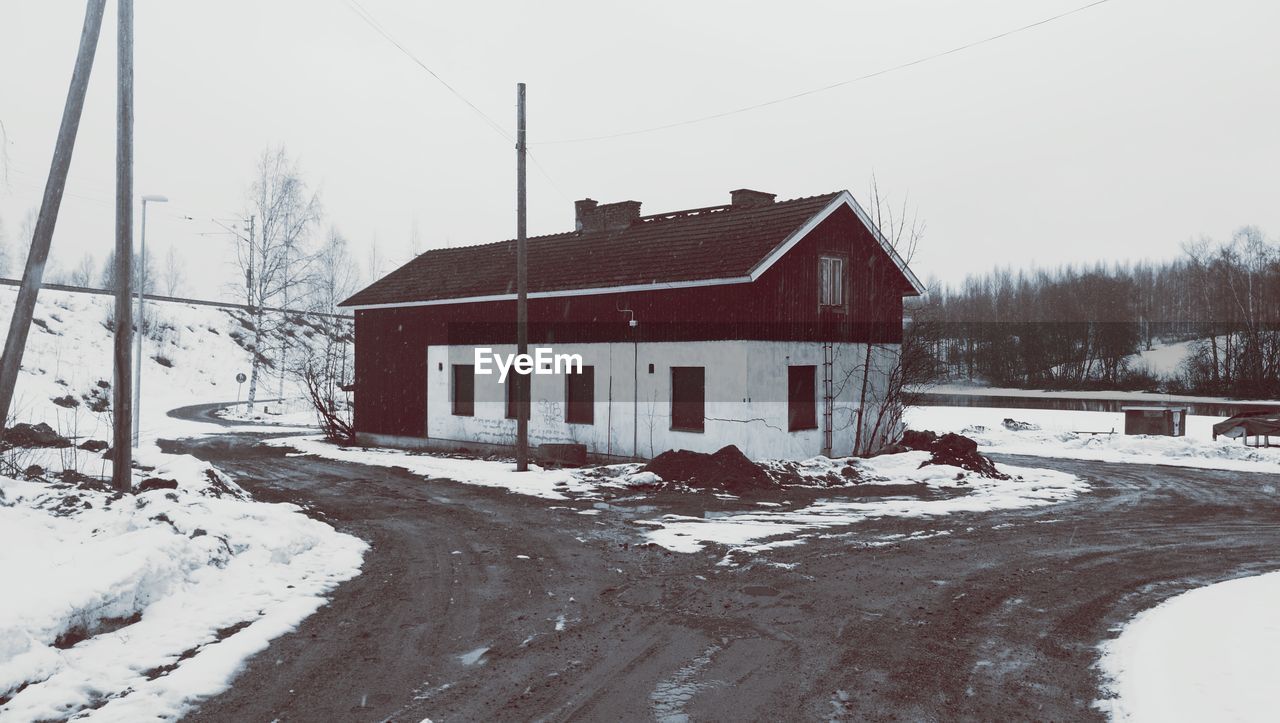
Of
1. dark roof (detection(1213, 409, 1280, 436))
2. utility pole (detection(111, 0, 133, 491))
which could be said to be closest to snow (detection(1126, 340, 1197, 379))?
dark roof (detection(1213, 409, 1280, 436))

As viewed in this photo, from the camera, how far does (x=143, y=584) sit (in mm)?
7219

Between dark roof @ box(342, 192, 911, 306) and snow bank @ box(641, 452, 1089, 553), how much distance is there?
556 centimetres

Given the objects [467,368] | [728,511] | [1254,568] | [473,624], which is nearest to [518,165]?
[467,368]

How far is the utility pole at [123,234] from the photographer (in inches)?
399

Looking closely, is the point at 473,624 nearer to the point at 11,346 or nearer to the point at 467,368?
the point at 11,346

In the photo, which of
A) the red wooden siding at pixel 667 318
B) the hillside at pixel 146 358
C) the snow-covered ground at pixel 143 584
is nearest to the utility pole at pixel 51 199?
the snow-covered ground at pixel 143 584

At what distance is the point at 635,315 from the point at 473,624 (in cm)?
1256

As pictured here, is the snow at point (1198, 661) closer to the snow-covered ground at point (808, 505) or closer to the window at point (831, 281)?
the snow-covered ground at point (808, 505)

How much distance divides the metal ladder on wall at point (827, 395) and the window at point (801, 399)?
25 centimetres

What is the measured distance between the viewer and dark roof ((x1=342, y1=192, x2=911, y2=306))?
1822cm

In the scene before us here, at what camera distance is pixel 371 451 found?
936 inches

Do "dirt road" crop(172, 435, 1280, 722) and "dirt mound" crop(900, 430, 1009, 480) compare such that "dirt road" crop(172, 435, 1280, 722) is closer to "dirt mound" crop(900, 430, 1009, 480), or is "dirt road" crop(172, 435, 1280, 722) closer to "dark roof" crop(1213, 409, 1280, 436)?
"dirt mound" crop(900, 430, 1009, 480)

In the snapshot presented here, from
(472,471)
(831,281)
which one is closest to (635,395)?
(472,471)

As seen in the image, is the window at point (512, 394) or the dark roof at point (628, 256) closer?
the dark roof at point (628, 256)
